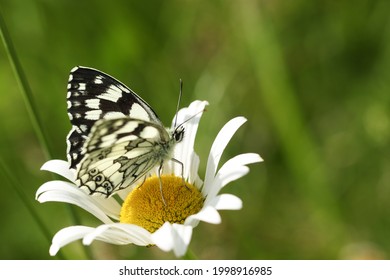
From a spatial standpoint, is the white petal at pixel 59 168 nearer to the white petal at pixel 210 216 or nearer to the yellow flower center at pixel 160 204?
the yellow flower center at pixel 160 204

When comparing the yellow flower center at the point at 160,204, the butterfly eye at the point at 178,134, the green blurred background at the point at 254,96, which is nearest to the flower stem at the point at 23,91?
the yellow flower center at the point at 160,204

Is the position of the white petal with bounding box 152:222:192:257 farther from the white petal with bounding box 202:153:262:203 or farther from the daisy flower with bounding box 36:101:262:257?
the white petal with bounding box 202:153:262:203

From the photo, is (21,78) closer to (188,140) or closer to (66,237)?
(66,237)

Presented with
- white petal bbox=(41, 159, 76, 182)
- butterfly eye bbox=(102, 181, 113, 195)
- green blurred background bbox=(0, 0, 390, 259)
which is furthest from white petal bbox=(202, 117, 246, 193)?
green blurred background bbox=(0, 0, 390, 259)

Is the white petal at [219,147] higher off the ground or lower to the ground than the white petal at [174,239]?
higher

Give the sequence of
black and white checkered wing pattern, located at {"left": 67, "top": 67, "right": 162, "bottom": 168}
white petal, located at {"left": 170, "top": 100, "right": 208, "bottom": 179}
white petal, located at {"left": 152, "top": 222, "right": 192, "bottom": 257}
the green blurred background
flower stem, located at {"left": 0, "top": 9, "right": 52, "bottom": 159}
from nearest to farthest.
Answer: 1. white petal, located at {"left": 152, "top": 222, "right": 192, "bottom": 257}
2. flower stem, located at {"left": 0, "top": 9, "right": 52, "bottom": 159}
3. black and white checkered wing pattern, located at {"left": 67, "top": 67, "right": 162, "bottom": 168}
4. white petal, located at {"left": 170, "top": 100, "right": 208, "bottom": 179}
5. the green blurred background
